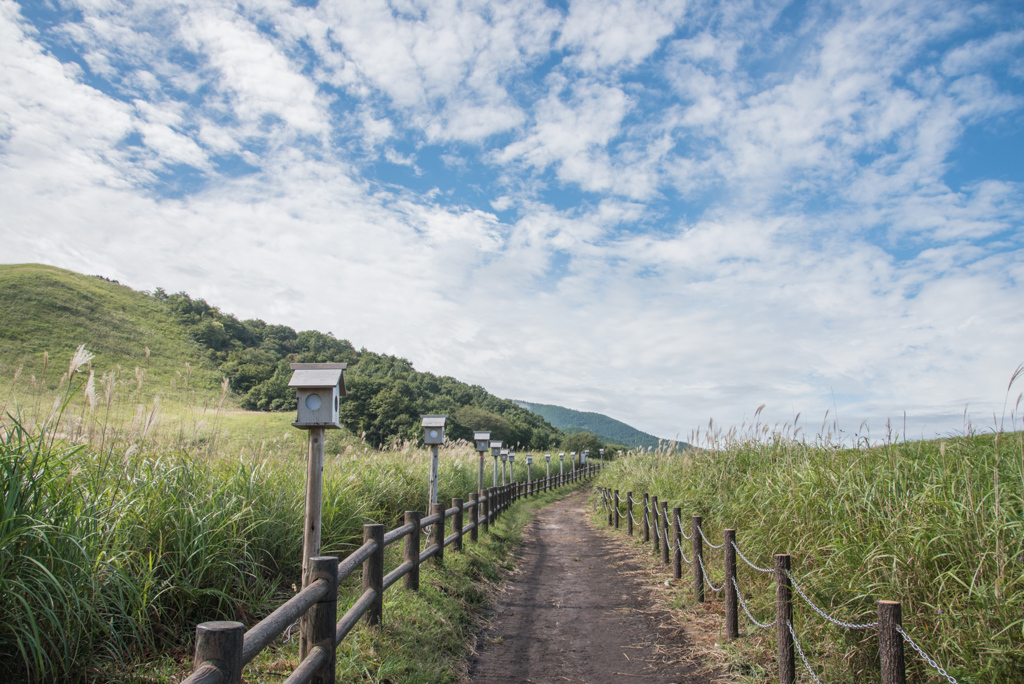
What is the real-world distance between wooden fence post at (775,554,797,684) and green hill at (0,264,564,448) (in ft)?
105

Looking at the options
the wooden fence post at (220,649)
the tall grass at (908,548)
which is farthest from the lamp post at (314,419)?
the tall grass at (908,548)

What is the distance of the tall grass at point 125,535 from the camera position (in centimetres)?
287

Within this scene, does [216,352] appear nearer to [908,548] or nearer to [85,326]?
[85,326]

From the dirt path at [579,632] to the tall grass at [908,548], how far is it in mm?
895

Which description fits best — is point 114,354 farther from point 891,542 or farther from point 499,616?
point 891,542

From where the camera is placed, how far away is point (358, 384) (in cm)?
4253

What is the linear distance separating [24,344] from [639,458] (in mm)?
51309

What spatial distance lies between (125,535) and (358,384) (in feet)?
131

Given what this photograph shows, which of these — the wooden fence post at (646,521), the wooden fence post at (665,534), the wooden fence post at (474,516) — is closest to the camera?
the wooden fence post at (665,534)

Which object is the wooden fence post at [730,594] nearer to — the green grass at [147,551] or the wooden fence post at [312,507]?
the green grass at [147,551]

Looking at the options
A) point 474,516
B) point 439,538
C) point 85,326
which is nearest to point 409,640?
point 439,538

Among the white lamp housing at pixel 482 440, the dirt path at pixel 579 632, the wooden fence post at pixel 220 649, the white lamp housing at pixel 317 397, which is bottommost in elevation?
the dirt path at pixel 579 632

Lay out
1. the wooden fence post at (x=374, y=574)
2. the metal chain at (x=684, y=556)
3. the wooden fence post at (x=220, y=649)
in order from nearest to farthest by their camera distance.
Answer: the wooden fence post at (x=220, y=649) → the wooden fence post at (x=374, y=574) → the metal chain at (x=684, y=556)

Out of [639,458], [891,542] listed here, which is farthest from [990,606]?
[639,458]
